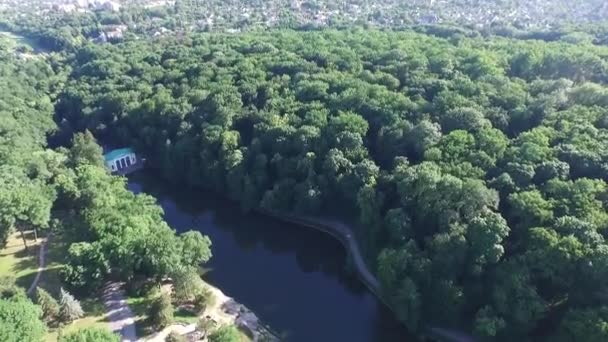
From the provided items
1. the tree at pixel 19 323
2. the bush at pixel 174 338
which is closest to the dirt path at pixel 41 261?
the tree at pixel 19 323

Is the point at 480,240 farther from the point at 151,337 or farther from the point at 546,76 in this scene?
the point at 546,76

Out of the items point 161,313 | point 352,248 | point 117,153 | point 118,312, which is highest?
point 161,313

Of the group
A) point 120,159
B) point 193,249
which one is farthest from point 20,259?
point 120,159

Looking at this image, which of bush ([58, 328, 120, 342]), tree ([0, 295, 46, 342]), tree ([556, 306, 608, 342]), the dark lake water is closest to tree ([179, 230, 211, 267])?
the dark lake water

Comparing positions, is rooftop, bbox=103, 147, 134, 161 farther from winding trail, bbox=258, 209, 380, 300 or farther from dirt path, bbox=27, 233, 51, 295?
winding trail, bbox=258, 209, 380, 300

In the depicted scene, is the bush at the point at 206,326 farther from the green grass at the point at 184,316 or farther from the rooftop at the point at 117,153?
the rooftop at the point at 117,153

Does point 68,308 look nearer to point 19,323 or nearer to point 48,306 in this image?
point 48,306
